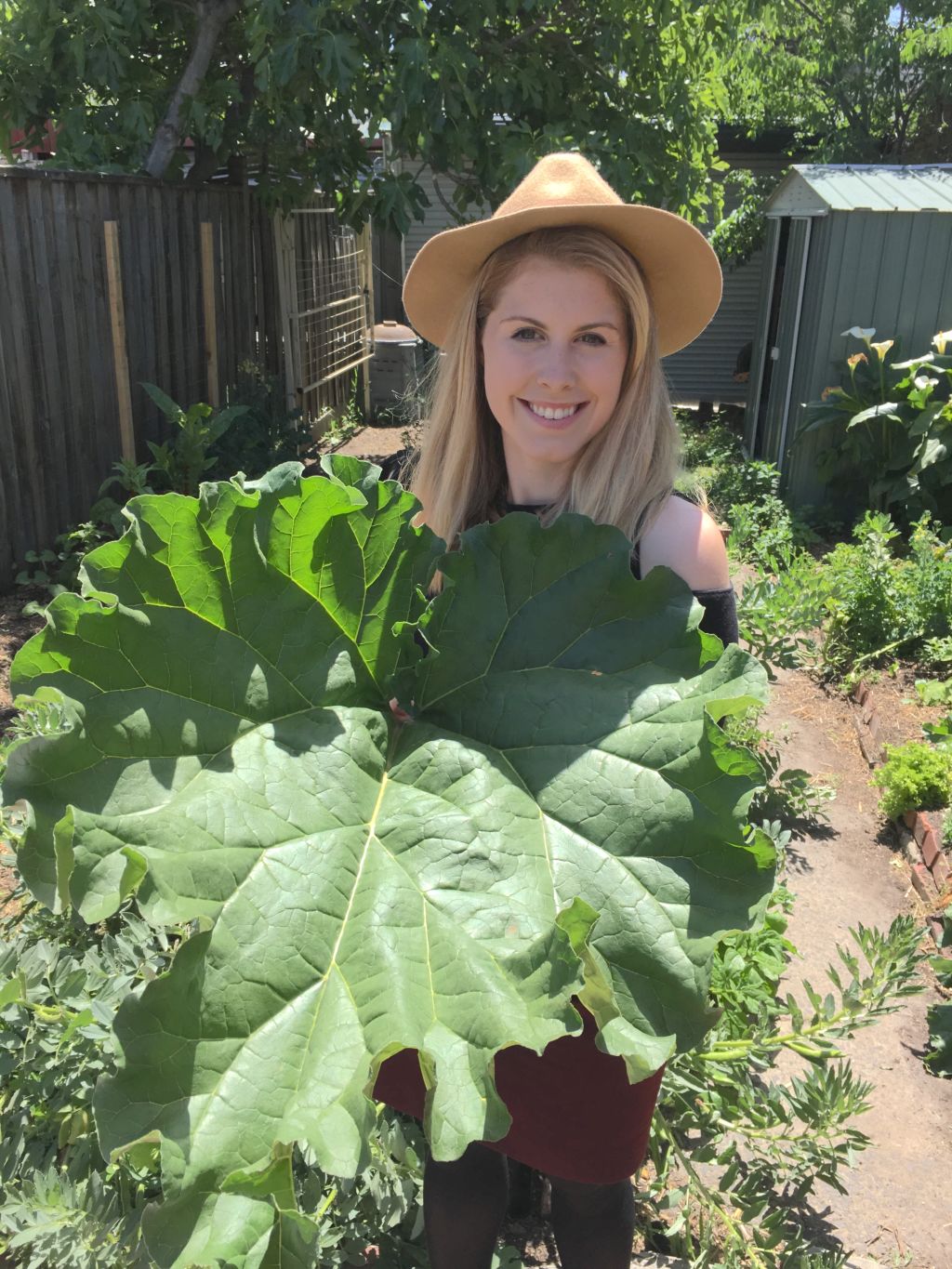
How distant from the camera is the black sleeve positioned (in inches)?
64.7

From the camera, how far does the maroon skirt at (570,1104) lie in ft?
4.99

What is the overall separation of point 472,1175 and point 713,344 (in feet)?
45.9

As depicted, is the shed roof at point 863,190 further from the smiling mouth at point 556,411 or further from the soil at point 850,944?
the smiling mouth at point 556,411

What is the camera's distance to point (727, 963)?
8.02 ft

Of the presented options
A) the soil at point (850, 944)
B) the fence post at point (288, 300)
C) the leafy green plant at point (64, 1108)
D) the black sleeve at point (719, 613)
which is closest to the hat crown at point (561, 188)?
the black sleeve at point (719, 613)

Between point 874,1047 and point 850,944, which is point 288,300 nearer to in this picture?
point 850,944

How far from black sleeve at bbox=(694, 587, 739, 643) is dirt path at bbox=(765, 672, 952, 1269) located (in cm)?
133

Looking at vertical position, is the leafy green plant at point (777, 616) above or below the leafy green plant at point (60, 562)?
above

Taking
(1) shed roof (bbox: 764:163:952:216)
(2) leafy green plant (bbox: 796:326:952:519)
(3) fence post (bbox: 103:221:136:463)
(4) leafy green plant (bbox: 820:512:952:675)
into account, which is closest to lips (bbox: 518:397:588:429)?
(4) leafy green plant (bbox: 820:512:952:675)

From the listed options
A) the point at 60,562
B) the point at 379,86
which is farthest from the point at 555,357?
the point at 379,86

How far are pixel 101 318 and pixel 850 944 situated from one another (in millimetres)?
5162

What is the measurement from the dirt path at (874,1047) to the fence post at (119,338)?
4.04m

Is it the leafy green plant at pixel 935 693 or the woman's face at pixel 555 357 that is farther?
the leafy green plant at pixel 935 693

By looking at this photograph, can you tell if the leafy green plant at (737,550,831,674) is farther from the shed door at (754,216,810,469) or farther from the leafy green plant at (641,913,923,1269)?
the shed door at (754,216,810,469)
